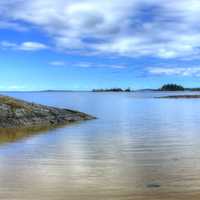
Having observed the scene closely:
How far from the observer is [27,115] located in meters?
23.1

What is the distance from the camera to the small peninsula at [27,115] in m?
21.8

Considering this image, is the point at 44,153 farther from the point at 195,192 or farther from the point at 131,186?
the point at 195,192

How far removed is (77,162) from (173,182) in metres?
3.38

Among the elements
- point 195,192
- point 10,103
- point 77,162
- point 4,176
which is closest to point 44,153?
point 77,162

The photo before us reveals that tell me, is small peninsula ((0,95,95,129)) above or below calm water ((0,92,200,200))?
above

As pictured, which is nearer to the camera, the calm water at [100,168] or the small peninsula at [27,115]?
the calm water at [100,168]

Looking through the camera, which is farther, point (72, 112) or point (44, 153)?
point (72, 112)

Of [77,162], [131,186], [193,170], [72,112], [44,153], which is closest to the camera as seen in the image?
[131,186]

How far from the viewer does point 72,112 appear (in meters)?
27.7

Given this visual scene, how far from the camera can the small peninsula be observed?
21828mm

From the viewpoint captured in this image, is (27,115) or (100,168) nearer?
(100,168)

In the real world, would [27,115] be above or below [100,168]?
above

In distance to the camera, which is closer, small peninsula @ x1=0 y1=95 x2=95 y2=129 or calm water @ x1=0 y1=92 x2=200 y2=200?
calm water @ x1=0 y1=92 x2=200 y2=200

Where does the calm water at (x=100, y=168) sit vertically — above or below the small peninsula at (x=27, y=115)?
below
